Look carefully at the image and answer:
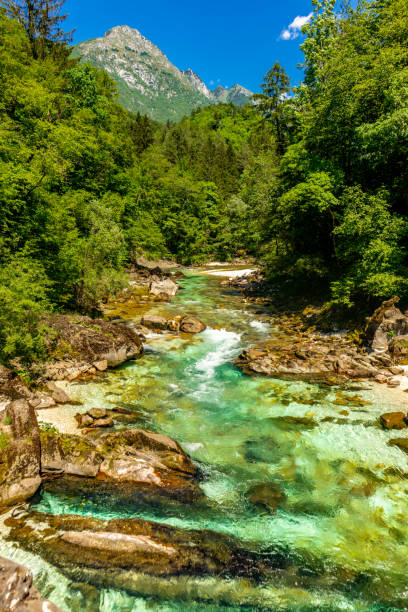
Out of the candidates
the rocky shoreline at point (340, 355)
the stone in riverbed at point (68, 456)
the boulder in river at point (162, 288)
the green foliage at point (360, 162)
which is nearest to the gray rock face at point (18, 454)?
the stone in riverbed at point (68, 456)

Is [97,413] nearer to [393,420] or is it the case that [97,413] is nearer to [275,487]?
[275,487]

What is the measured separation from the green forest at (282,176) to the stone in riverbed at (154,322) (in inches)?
106

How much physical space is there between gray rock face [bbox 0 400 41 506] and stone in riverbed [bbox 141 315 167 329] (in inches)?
425

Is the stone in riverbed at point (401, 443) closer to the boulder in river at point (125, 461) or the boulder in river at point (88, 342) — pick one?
the boulder in river at point (125, 461)

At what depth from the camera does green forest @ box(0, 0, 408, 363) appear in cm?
1286

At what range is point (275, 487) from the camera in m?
6.70

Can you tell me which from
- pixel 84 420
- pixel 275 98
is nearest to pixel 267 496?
pixel 84 420

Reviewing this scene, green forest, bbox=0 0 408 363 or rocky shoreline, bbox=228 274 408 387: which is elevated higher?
green forest, bbox=0 0 408 363

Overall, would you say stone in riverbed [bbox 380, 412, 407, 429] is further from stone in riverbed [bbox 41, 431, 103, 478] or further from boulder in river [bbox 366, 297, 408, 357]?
stone in riverbed [bbox 41, 431, 103, 478]

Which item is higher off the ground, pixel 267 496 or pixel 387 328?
pixel 387 328

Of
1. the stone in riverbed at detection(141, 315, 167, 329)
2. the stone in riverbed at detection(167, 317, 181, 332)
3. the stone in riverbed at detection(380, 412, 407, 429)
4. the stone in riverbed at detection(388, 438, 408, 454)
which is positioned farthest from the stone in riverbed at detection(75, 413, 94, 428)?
the stone in riverbed at detection(167, 317, 181, 332)

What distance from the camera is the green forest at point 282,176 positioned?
1286cm

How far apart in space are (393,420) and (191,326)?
11.1 metres

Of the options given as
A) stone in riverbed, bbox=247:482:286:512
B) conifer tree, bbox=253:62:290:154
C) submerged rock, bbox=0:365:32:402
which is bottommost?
stone in riverbed, bbox=247:482:286:512
